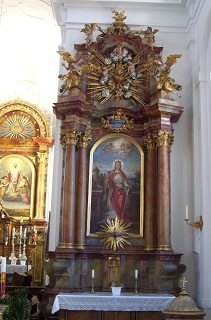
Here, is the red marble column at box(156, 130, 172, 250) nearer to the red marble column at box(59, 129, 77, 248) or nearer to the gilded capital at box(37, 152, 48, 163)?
the red marble column at box(59, 129, 77, 248)

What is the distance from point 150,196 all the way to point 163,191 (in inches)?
12.9

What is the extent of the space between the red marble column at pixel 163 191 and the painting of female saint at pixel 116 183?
0.49m

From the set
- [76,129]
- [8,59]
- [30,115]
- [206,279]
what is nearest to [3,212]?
[30,115]

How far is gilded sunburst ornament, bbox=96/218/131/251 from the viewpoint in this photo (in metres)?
9.35

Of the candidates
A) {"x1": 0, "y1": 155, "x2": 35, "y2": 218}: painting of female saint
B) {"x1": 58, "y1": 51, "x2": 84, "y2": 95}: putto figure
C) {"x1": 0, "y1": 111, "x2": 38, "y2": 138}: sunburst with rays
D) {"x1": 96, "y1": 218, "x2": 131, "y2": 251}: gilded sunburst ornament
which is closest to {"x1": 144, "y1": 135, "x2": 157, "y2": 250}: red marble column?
{"x1": 96, "y1": 218, "x2": 131, "y2": 251}: gilded sunburst ornament

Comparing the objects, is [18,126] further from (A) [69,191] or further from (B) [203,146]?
(B) [203,146]

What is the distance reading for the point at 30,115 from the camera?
661 inches

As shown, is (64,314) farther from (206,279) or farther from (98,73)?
(98,73)

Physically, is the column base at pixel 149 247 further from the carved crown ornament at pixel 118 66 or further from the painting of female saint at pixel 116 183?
the carved crown ornament at pixel 118 66

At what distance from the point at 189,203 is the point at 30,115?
8420 millimetres

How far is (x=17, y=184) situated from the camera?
54.1 feet

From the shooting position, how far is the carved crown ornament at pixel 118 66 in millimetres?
9844

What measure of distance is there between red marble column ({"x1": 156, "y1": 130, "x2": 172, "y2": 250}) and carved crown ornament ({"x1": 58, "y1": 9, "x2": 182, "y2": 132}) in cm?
94

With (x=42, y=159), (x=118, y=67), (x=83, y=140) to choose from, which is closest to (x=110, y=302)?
(x=83, y=140)
